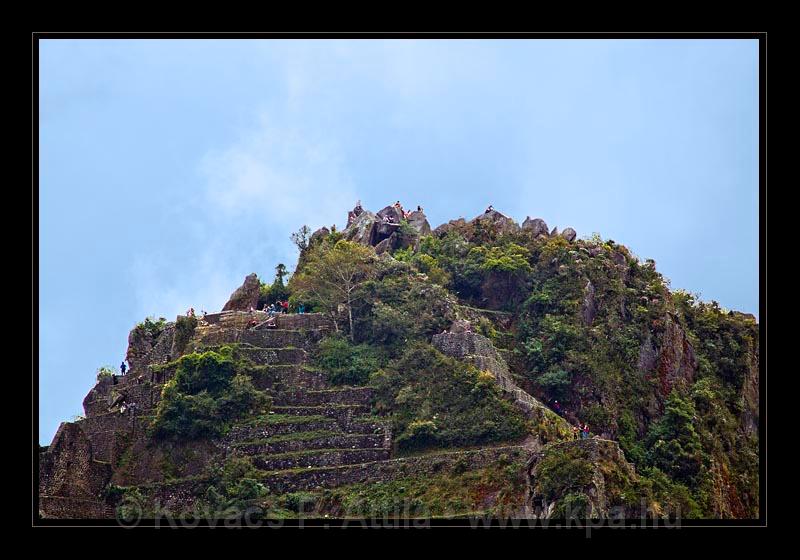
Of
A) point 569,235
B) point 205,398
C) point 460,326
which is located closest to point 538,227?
point 569,235

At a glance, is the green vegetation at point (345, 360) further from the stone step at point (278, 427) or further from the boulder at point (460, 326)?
the boulder at point (460, 326)

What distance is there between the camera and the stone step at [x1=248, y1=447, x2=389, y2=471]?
5300 cm

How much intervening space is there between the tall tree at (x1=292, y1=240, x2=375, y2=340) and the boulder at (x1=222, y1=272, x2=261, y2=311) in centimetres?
207

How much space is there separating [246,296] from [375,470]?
530 inches

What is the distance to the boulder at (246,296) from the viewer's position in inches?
2489

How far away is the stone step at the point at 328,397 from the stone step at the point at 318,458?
290 cm

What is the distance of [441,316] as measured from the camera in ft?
195

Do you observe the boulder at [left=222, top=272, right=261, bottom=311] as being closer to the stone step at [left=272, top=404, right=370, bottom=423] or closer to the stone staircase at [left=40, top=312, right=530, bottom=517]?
the stone staircase at [left=40, top=312, right=530, bottom=517]

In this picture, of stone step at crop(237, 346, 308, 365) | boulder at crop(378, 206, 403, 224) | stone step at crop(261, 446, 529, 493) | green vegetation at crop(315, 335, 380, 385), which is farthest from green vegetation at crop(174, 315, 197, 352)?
boulder at crop(378, 206, 403, 224)

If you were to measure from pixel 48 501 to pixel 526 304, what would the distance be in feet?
65.8

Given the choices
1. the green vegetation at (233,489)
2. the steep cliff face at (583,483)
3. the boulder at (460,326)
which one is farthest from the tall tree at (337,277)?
the steep cliff face at (583,483)

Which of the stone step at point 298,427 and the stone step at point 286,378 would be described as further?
the stone step at point 286,378

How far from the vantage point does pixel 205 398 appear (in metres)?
55.7
